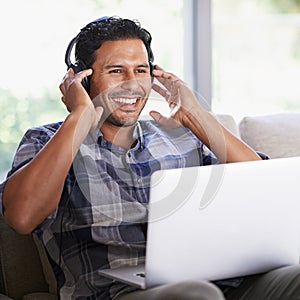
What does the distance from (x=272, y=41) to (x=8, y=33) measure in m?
1.23

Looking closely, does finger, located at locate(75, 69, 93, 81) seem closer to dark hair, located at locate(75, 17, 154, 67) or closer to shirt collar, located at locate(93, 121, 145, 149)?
dark hair, located at locate(75, 17, 154, 67)

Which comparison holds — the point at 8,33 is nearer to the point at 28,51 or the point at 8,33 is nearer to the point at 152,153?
the point at 28,51

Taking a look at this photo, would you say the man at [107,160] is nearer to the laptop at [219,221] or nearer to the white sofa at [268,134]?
the laptop at [219,221]

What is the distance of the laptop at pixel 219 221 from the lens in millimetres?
1671

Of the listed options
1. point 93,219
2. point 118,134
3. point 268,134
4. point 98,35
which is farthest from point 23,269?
point 268,134

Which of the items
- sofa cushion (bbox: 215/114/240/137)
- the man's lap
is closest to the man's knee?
the man's lap

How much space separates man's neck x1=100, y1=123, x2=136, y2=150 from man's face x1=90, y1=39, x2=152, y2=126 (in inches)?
0.8

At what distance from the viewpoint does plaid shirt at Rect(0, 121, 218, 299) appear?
81.3 inches

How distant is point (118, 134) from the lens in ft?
7.46

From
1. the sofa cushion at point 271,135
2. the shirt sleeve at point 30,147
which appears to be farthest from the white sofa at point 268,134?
the shirt sleeve at point 30,147

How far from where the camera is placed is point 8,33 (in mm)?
2863

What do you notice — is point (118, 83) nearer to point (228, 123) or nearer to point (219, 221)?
point (228, 123)

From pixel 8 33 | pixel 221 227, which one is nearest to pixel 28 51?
pixel 8 33

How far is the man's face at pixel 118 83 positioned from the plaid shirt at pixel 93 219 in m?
0.10
